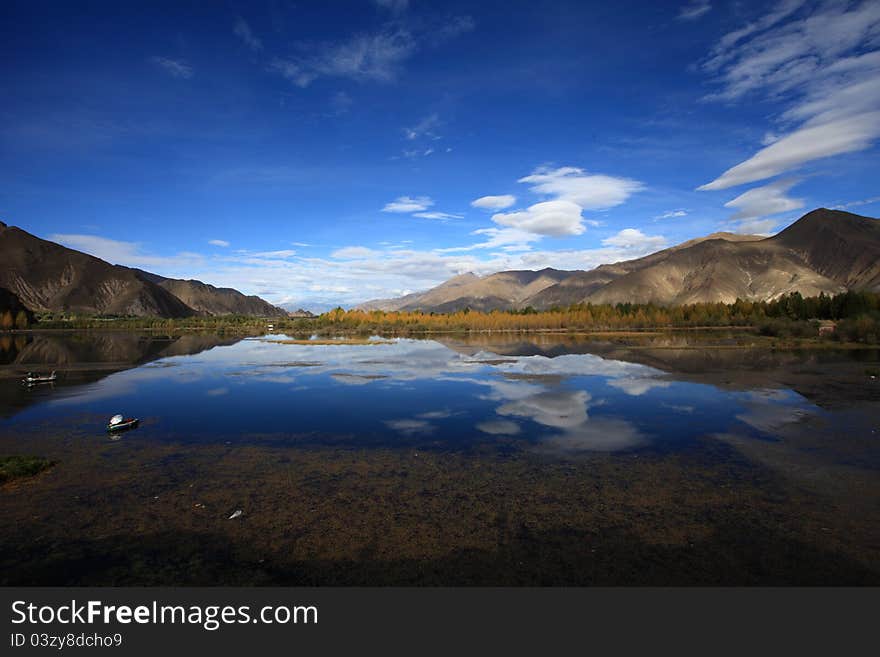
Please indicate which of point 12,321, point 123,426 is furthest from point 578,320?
point 12,321

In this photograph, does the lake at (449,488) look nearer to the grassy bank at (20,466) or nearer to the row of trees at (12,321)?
the grassy bank at (20,466)

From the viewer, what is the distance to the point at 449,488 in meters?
14.2

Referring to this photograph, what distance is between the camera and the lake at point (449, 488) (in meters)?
9.66

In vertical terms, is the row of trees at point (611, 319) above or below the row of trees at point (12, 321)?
below

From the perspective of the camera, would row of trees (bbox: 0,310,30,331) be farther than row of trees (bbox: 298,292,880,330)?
Yes

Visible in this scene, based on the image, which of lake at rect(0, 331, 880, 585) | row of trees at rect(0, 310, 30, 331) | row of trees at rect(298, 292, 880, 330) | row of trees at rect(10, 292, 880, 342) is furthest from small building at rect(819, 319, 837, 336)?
row of trees at rect(0, 310, 30, 331)

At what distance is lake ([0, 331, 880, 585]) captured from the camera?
31.7 ft

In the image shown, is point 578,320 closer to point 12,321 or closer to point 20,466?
point 20,466

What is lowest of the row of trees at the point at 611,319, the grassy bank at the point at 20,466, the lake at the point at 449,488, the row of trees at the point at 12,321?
the lake at the point at 449,488

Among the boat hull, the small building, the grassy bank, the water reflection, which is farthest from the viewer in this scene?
the small building

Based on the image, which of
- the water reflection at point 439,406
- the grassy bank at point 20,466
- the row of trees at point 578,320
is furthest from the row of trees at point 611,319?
the grassy bank at point 20,466

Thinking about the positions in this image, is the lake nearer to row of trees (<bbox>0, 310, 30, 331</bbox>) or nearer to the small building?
the small building

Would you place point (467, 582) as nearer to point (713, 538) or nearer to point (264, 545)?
point (264, 545)
